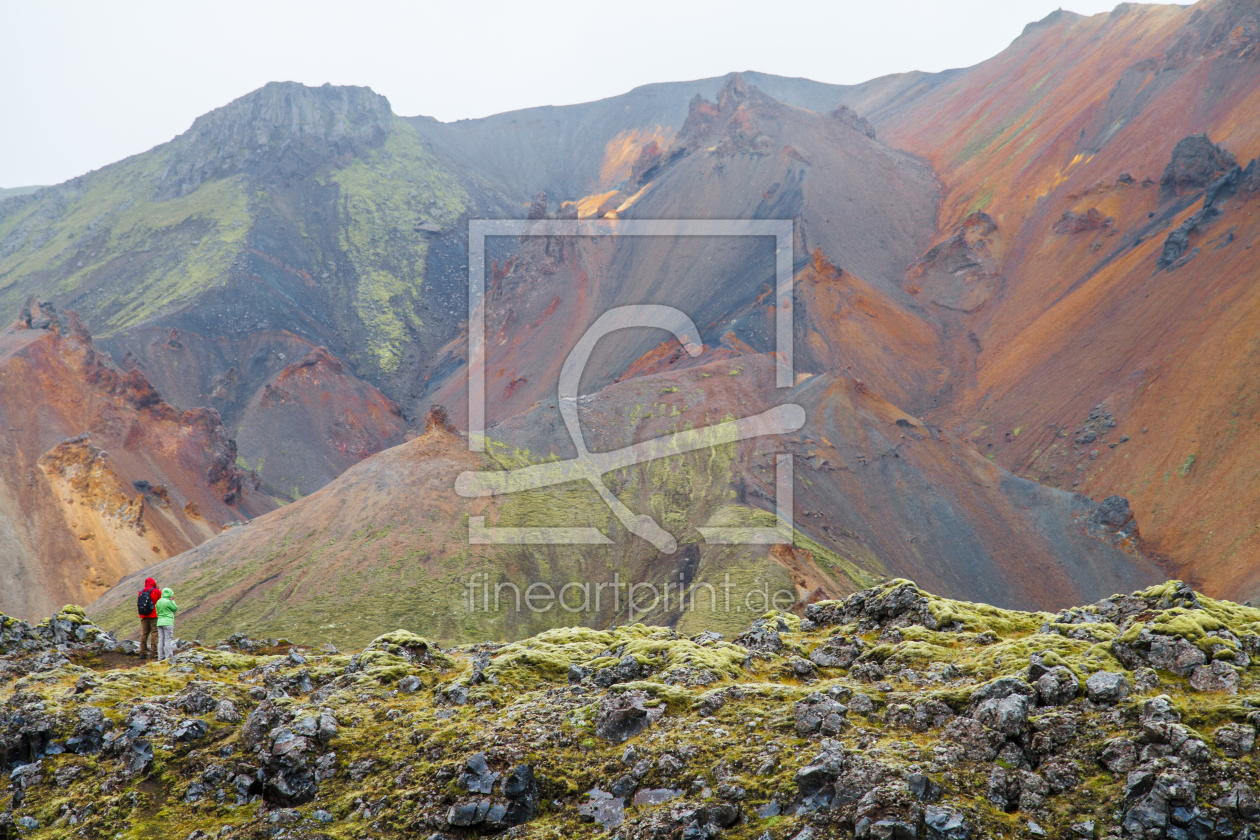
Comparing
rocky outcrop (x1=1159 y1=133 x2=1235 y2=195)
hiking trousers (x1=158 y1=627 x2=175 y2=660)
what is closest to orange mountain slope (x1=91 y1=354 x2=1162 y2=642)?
hiking trousers (x1=158 y1=627 x2=175 y2=660)

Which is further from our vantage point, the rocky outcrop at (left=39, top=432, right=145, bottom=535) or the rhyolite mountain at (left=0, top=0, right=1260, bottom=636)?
the rocky outcrop at (left=39, top=432, right=145, bottom=535)

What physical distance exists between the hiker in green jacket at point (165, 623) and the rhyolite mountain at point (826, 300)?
76.2 ft

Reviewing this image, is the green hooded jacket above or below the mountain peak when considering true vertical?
below

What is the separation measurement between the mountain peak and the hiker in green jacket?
158 m

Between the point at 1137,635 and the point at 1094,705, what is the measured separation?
1.58 m

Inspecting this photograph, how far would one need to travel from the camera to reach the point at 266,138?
522ft

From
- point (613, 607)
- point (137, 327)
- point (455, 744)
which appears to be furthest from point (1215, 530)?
point (137, 327)

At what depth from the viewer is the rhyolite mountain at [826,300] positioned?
54625 millimetres

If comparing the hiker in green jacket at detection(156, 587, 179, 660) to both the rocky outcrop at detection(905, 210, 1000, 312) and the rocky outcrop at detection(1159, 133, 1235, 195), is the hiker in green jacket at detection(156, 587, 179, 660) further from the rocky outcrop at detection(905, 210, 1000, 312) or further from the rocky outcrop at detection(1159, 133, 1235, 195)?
the rocky outcrop at detection(1159, 133, 1235, 195)

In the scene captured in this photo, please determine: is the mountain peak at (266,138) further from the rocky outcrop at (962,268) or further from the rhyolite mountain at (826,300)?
the rocky outcrop at (962,268)

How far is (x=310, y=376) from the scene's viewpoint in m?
109

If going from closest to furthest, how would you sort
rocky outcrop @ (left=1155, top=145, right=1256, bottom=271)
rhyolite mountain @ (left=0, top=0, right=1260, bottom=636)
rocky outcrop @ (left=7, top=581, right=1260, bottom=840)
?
rocky outcrop @ (left=7, top=581, right=1260, bottom=840) → rhyolite mountain @ (left=0, top=0, right=1260, bottom=636) → rocky outcrop @ (left=1155, top=145, right=1256, bottom=271)

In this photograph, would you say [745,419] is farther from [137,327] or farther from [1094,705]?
[137,327]

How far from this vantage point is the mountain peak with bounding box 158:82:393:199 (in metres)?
156
